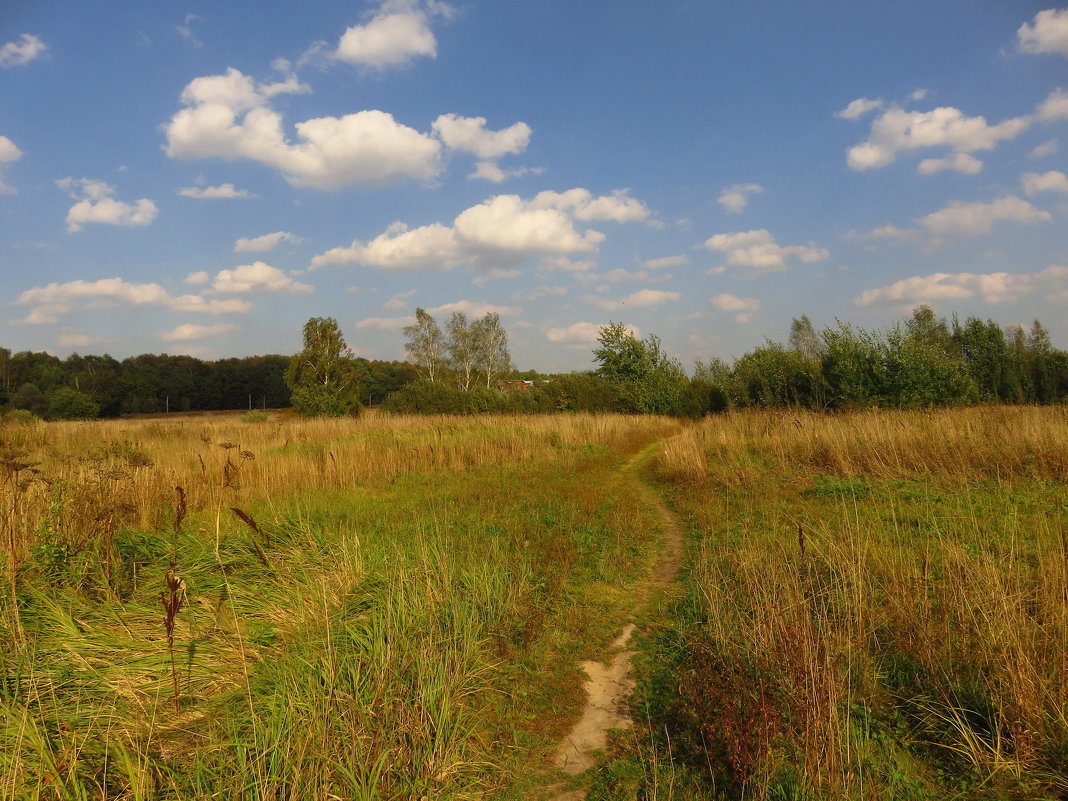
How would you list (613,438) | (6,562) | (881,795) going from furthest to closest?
(613,438)
(6,562)
(881,795)

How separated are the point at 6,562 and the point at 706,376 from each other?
32.2 m

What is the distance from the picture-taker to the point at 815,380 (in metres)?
18.4

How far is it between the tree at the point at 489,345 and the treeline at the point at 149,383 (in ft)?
33.2

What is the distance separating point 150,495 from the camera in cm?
709

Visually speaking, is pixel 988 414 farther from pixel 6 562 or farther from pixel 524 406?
pixel 524 406

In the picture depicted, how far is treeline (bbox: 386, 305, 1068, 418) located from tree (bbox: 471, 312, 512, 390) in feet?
64.8

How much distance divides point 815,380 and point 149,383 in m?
70.5

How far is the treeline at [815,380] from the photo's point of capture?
15.5m

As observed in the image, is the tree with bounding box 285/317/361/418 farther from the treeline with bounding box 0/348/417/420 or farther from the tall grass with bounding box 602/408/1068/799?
the tall grass with bounding box 602/408/1068/799

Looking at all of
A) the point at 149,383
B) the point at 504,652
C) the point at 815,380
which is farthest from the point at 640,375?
the point at 149,383

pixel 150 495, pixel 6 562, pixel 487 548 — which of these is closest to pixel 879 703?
pixel 487 548

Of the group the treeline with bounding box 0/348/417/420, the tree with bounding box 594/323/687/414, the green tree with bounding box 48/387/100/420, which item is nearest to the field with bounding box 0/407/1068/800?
the tree with bounding box 594/323/687/414

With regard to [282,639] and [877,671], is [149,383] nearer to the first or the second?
[282,639]

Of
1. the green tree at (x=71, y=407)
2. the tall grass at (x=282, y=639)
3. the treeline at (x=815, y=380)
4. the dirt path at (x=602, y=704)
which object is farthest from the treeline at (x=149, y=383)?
the dirt path at (x=602, y=704)
